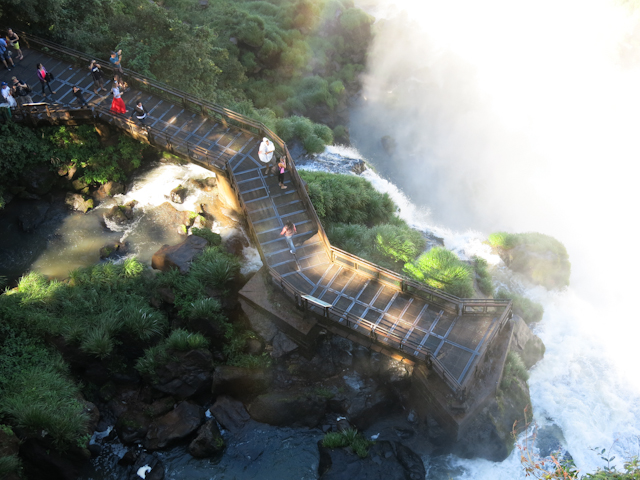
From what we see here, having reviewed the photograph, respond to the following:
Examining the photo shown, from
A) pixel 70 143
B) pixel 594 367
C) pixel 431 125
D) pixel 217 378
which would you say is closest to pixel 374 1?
pixel 431 125

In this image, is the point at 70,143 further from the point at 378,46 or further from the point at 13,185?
the point at 378,46

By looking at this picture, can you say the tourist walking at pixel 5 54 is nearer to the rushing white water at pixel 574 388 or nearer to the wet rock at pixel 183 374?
the wet rock at pixel 183 374

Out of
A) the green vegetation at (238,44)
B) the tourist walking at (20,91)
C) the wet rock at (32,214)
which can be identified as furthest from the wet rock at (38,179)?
the green vegetation at (238,44)

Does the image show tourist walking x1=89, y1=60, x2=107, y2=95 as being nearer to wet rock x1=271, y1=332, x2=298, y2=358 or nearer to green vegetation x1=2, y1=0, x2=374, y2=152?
green vegetation x1=2, y1=0, x2=374, y2=152

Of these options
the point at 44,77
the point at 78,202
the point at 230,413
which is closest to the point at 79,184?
the point at 78,202

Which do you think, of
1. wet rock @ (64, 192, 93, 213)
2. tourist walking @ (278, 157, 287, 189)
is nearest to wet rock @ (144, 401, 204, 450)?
tourist walking @ (278, 157, 287, 189)

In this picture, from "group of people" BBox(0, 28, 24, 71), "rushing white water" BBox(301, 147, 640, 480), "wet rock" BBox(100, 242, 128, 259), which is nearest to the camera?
"rushing white water" BBox(301, 147, 640, 480)
